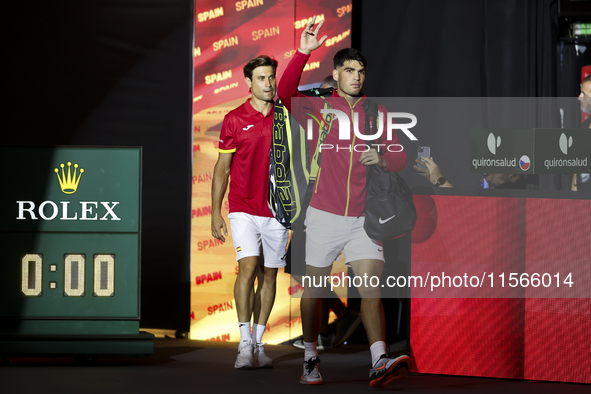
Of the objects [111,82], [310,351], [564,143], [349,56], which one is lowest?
[310,351]

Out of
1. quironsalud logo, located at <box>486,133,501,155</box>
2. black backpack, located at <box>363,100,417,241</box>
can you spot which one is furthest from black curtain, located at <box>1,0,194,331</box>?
quironsalud logo, located at <box>486,133,501,155</box>

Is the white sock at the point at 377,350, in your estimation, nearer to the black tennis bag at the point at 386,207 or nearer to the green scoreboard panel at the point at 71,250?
the black tennis bag at the point at 386,207

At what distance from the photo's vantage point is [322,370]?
3.86m

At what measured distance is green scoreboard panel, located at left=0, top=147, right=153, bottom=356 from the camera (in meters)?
3.73

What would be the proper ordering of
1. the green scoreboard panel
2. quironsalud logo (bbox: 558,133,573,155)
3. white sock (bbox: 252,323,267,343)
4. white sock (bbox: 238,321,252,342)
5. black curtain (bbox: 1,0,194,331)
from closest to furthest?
quironsalud logo (bbox: 558,133,573,155) → the green scoreboard panel → white sock (bbox: 238,321,252,342) → white sock (bbox: 252,323,267,343) → black curtain (bbox: 1,0,194,331)

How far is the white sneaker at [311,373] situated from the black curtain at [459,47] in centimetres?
217

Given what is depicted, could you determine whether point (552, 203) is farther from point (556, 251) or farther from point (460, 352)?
point (460, 352)

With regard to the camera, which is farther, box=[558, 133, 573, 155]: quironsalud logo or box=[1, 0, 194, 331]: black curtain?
box=[1, 0, 194, 331]: black curtain

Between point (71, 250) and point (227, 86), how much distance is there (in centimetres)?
164

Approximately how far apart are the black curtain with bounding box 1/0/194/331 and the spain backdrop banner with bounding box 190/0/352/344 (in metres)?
0.14

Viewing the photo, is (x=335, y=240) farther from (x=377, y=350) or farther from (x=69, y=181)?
(x=69, y=181)

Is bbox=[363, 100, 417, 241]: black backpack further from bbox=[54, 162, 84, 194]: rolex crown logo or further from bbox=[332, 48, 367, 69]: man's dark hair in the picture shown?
bbox=[54, 162, 84, 194]: rolex crown logo

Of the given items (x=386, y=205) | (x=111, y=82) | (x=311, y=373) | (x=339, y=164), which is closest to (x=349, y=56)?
(x=339, y=164)

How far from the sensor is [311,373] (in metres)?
3.45
